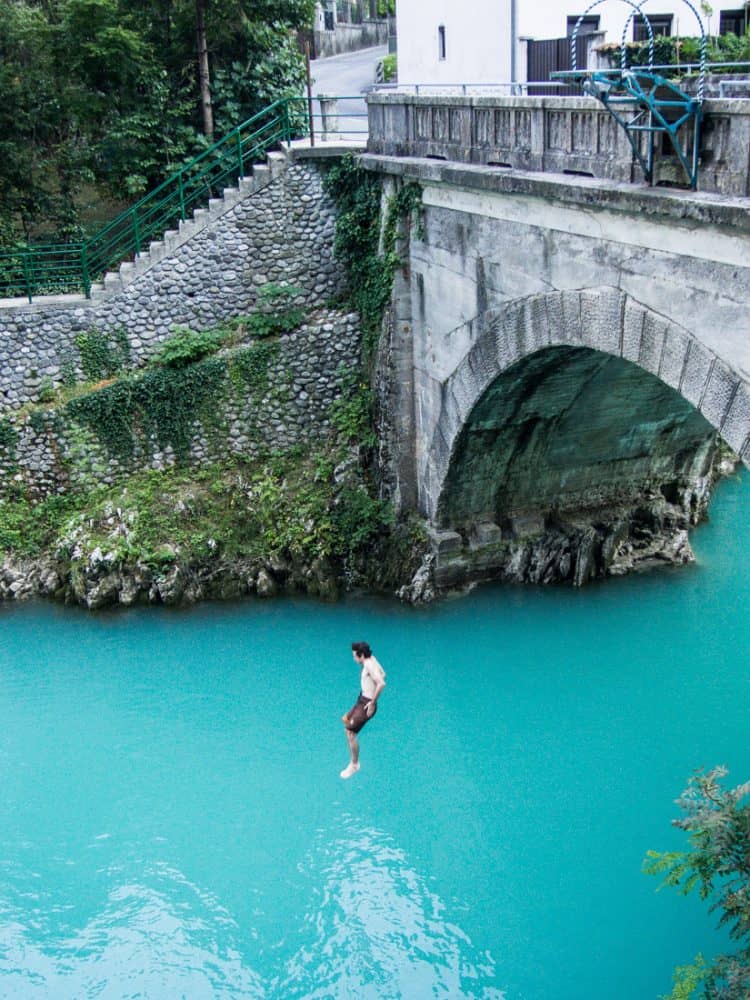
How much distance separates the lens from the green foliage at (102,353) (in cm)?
1547

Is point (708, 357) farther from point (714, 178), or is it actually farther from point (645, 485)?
point (645, 485)

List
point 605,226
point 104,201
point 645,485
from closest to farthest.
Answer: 1. point 605,226
2. point 645,485
3. point 104,201

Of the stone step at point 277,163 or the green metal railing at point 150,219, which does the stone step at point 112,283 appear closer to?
the green metal railing at point 150,219

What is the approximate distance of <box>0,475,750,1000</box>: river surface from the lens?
9.10m

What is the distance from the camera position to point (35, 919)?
380 inches

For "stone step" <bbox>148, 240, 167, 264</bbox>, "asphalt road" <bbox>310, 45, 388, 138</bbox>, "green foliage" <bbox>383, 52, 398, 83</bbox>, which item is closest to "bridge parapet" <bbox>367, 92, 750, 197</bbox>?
"stone step" <bbox>148, 240, 167, 264</bbox>

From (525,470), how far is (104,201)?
938cm

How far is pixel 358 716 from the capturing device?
10062 millimetres

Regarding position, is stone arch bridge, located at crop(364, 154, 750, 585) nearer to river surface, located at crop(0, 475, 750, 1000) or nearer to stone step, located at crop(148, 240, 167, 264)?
river surface, located at crop(0, 475, 750, 1000)

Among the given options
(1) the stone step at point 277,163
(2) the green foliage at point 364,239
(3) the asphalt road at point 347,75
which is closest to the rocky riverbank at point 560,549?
(2) the green foliage at point 364,239

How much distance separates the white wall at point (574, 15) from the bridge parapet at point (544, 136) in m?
4.25

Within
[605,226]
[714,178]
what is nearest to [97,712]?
[605,226]

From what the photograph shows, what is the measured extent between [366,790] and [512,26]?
12.2 m

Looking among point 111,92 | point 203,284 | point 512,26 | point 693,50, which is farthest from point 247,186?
point 693,50
